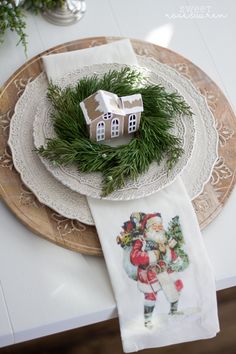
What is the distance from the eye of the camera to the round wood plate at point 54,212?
0.92 meters

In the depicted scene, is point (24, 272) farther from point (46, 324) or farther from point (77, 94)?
point (77, 94)

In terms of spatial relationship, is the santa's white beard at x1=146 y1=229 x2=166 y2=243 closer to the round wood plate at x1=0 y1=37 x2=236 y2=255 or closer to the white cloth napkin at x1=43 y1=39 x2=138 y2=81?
the round wood plate at x1=0 y1=37 x2=236 y2=255

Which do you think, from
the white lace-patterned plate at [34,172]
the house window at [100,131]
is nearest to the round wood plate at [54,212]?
the white lace-patterned plate at [34,172]

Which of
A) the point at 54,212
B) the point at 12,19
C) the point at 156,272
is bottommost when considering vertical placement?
Result: the point at 156,272

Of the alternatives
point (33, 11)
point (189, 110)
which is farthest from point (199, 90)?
point (33, 11)

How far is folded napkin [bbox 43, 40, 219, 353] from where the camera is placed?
0.88 meters

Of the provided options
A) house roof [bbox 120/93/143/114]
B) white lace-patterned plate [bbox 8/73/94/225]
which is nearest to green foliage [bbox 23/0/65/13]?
white lace-patterned plate [bbox 8/73/94/225]

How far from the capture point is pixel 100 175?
94 cm

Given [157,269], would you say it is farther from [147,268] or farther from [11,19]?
[11,19]

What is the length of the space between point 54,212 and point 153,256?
18 centimetres

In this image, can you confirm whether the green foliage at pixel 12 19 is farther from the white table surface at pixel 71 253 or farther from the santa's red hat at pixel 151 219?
the santa's red hat at pixel 151 219

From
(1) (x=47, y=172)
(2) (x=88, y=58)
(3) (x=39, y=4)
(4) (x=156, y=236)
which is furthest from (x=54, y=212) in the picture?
(3) (x=39, y=4)

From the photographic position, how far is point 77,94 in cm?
100

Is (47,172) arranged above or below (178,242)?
above
